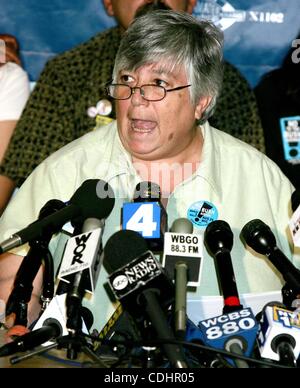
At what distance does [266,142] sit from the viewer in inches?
148

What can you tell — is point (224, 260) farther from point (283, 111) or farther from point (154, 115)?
point (283, 111)

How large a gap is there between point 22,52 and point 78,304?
7.20 feet

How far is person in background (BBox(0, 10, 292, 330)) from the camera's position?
9.01ft

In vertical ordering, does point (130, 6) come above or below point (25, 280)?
above

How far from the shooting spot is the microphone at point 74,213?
195 centimetres

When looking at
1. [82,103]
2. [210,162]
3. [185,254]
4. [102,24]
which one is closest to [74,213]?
[185,254]

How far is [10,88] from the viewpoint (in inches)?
147

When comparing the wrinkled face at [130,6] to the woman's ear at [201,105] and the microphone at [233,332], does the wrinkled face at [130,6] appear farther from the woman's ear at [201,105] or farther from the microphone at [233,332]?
the microphone at [233,332]

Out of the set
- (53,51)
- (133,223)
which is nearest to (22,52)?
(53,51)

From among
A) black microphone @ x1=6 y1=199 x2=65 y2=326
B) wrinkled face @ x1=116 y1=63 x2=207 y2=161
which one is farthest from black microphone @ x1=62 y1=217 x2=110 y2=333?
wrinkled face @ x1=116 y1=63 x2=207 y2=161

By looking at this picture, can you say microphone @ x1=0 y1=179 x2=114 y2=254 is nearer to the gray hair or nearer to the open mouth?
the open mouth

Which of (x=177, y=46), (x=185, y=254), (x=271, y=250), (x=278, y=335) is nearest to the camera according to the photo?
(x=278, y=335)

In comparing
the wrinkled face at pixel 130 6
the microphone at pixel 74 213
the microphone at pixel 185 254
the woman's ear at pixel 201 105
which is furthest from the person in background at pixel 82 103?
the microphone at pixel 185 254

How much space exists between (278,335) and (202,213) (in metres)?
1.09
